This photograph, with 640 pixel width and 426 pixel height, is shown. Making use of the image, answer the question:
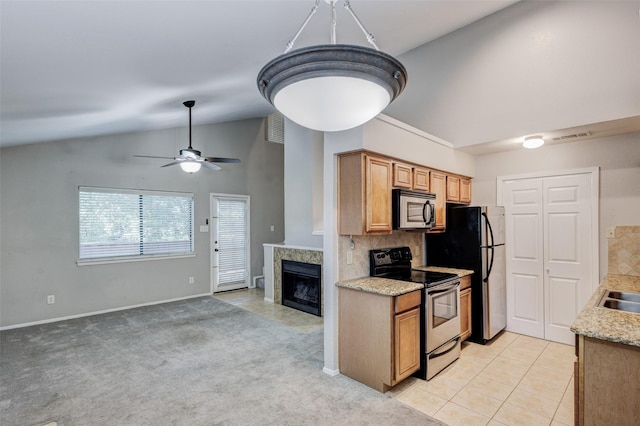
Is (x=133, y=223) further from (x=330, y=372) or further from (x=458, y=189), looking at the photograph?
(x=458, y=189)

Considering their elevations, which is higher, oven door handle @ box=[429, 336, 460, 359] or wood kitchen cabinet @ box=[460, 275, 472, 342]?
wood kitchen cabinet @ box=[460, 275, 472, 342]

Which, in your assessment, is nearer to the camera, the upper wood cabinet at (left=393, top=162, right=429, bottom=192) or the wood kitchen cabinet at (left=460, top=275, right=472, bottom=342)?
the upper wood cabinet at (left=393, top=162, right=429, bottom=192)

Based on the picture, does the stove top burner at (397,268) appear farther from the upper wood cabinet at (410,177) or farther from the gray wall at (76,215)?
the gray wall at (76,215)

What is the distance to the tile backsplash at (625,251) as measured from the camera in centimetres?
337

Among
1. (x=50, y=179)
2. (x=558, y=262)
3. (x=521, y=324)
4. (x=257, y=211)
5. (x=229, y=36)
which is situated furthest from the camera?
(x=257, y=211)

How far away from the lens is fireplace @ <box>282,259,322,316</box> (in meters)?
5.11

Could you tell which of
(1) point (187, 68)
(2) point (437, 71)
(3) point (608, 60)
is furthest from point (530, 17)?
(1) point (187, 68)

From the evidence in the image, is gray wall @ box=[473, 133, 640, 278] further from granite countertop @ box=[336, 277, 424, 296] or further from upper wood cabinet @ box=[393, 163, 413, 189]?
granite countertop @ box=[336, 277, 424, 296]

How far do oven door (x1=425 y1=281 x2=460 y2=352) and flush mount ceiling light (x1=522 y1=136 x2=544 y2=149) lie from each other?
1.76 metres

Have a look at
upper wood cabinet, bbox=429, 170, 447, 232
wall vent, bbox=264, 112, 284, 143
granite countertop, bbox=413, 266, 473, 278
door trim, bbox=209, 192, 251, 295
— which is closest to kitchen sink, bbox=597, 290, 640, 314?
granite countertop, bbox=413, 266, 473, 278

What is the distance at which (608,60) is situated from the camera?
2.94 metres

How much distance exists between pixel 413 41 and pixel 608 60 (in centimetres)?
191

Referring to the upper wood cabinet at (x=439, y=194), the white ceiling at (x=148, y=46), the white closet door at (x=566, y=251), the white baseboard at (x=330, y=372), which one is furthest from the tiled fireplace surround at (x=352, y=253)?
the white ceiling at (x=148, y=46)

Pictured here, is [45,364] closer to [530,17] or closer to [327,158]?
[327,158]
